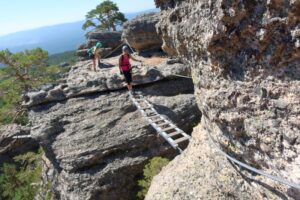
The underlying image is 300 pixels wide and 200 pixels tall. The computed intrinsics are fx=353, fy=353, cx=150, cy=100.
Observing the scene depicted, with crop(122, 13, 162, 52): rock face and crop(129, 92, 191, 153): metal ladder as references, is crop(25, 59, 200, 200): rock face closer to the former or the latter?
crop(129, 92, 191, 153): metal ladder

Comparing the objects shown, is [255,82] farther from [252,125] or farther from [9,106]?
[9,106]

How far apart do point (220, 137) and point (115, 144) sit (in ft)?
33.7

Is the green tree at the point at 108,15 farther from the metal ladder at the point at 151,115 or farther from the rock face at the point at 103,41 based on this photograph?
the metal ladder at the point at 151,115

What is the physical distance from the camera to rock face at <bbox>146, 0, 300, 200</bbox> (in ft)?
13.9

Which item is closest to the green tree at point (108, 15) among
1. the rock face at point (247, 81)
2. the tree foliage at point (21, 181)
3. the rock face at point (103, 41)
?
the rock face at point (103, 41)

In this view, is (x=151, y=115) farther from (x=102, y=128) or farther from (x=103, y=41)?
(x=103, y=41)

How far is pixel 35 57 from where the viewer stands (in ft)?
105

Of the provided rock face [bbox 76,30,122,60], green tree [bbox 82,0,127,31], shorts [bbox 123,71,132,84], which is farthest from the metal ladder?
green tree [bbox 82,0,127,31]

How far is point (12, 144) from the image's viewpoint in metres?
28.7

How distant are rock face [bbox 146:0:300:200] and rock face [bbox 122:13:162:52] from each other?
746 inches

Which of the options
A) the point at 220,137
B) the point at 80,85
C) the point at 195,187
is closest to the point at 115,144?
the point at 80,85

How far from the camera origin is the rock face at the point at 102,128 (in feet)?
50.9

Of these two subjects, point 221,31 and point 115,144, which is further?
point 115,144

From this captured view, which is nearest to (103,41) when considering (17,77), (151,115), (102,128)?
(17,77)
